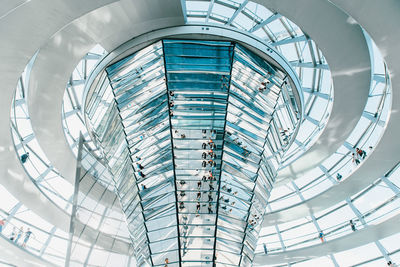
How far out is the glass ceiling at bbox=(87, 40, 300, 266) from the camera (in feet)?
35.5

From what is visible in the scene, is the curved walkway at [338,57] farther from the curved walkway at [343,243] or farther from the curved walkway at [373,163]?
the curved walkway at [343,243]

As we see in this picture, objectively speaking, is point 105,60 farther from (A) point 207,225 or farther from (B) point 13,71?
(A) point 207,225

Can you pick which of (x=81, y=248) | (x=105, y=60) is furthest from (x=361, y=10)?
(x=81, y=248)

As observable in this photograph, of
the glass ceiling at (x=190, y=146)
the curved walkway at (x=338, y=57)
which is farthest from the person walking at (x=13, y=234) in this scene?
the curved walkway at (x=338, y=57)

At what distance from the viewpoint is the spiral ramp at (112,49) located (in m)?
10.1

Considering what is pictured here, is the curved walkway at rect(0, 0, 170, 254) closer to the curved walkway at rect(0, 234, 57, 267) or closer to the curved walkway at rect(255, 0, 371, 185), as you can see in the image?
the curved walkway at rect(255, 0, 371, 185)

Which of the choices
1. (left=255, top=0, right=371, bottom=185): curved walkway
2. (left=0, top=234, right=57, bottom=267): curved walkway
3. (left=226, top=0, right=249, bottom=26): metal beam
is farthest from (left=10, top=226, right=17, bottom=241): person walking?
(left=255, top=0, right=371, bottom=185): curved walkway

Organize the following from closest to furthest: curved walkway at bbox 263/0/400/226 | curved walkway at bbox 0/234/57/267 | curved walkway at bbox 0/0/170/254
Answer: curved walkway at bbox 0/0/170/254 < curved walkway at bbox 263/0/400/226 < curved walkway at bbox 0/234/57/267

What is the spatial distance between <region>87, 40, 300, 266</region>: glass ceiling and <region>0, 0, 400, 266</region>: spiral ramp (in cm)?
131

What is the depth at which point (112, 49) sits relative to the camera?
1259cm

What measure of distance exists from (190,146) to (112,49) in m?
4.86

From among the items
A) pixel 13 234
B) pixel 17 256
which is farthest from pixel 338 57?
pixel 17 256

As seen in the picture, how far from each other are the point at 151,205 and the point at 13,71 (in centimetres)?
648

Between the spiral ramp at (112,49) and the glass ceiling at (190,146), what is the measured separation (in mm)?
1305
